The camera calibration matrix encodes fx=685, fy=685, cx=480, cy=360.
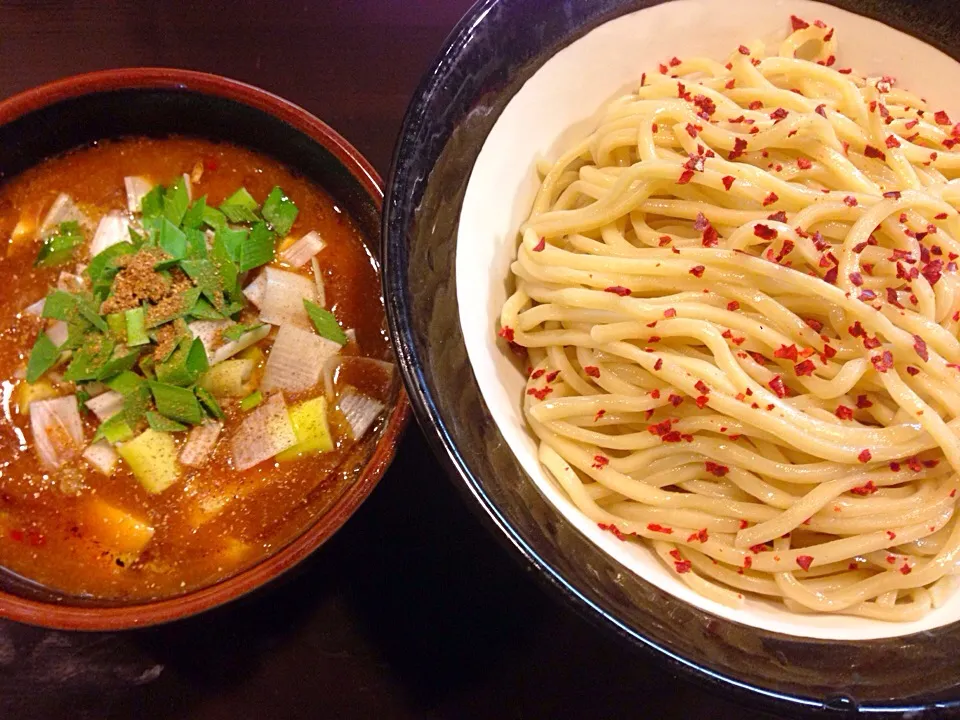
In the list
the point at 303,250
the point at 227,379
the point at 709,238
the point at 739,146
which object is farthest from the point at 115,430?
the point at 739,146

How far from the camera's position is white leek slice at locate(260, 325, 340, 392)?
1886 millimetres

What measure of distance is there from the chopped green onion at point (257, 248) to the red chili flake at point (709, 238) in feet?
3.94

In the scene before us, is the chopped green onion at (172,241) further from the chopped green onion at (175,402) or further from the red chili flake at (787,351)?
the red chili flake at (787,351)

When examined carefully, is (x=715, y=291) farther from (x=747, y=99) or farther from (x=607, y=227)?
(x=747, y=99)

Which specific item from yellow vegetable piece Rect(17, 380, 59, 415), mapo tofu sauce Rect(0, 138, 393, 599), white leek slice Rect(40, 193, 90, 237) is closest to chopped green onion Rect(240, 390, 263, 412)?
mapo tofu sauce Rect(0, 138, 393, 599)

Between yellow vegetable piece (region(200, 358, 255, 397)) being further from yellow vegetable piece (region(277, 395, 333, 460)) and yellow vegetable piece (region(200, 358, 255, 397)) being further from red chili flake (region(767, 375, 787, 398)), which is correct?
red chili flake (region(767, 375, 787, 398))

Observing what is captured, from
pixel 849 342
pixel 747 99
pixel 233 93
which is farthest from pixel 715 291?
pixel 233 93

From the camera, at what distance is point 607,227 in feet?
5.04

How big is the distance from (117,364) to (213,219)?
495 mm

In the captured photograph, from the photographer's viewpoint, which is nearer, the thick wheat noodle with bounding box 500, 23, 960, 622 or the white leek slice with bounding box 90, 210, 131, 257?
the thick wheat noodle with bounding box 500, 23, 960, 622

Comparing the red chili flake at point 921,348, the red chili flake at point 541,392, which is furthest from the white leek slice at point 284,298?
the red chili flake at point 921,348

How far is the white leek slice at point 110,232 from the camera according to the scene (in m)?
1.97

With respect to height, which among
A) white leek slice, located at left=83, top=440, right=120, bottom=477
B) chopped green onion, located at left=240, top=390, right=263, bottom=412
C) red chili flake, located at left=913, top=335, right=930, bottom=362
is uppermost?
red chili flake, located at left=913, top=335, right=930, bottom=362

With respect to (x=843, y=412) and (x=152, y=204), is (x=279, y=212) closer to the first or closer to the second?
(x=152, y=204)
